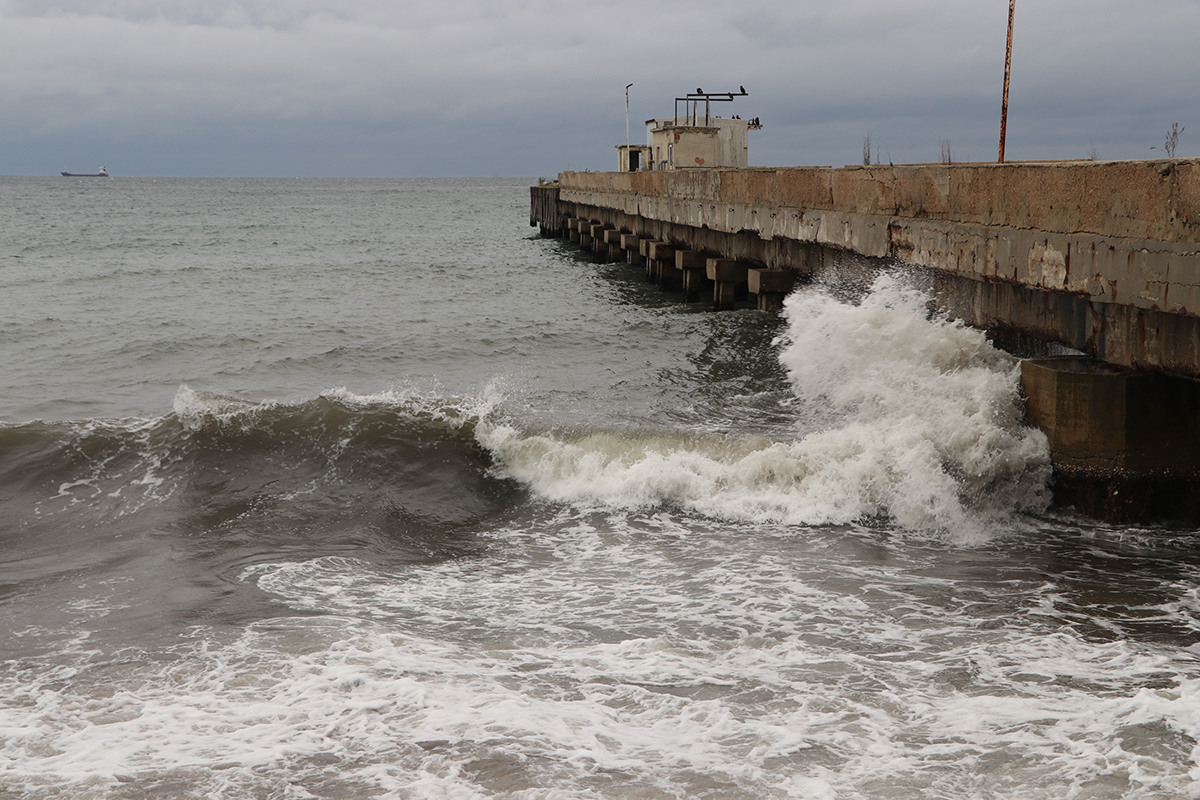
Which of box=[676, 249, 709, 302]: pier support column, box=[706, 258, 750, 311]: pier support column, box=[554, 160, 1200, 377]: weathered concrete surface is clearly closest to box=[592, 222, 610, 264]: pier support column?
box=[676, 249, 709, 302]: pier support column

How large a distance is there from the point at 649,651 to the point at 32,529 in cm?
486

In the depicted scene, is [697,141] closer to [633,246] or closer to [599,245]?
[599,245]

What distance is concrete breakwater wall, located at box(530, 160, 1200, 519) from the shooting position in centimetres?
524

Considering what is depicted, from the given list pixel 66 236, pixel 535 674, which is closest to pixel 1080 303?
pixel 535 674

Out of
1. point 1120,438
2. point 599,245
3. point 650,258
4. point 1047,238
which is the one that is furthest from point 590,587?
point 599,245

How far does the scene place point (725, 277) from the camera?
49.7 ft

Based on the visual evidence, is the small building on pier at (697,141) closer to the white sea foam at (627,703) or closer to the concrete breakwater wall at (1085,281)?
the concrete breakwater wall at (1085,281)

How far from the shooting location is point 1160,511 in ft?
20.2

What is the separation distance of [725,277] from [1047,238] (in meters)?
9.18

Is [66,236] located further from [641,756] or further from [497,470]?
[641,756]

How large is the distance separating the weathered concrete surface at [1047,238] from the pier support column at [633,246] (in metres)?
12.6

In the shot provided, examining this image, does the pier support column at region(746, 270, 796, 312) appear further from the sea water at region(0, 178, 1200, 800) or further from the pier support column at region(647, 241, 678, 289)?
the pier support column at region(647, 241, 678, 289)

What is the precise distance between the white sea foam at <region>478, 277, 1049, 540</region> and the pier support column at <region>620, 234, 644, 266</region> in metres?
14.4

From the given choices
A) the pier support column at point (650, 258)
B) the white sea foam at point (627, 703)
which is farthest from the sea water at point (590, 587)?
the pier support column at point (650, 258)
